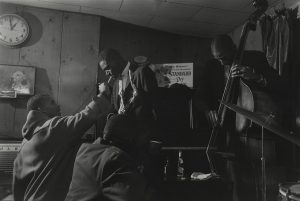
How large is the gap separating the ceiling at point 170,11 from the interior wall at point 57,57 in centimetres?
14

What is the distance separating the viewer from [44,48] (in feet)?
12.2

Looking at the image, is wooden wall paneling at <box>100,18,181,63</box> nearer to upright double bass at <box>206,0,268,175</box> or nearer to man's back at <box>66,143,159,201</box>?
upright double bass at <box>206,0,268,175</box>

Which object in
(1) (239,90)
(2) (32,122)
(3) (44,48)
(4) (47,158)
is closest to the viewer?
(4) (47,158)

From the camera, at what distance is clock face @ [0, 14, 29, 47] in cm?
354

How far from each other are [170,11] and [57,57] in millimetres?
1457

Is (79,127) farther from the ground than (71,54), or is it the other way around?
(71,54)

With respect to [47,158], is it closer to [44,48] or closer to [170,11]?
[44,48]

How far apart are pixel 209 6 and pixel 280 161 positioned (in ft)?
6.20

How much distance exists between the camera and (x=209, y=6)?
3393 mm

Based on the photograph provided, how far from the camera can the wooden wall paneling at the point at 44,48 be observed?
12.0ft

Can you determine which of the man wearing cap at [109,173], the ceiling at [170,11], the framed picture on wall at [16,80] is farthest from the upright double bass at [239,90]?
the framed picture on wall at [16,80]

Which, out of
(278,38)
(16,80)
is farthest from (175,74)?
(16,80)

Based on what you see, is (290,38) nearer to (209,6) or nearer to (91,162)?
(209,6)

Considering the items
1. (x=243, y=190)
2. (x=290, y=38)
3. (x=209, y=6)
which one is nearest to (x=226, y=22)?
(x=209, y=6)
